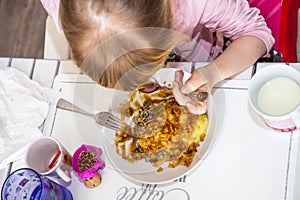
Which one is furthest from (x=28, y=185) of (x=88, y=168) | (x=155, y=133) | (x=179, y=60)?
(x=179, y=60)

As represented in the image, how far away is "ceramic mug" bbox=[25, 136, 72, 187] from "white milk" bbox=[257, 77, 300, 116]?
1.17 ft

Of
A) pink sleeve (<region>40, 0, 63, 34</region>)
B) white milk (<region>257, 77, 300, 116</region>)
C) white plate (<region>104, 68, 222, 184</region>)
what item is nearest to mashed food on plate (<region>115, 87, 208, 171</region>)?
white plate (<region>104, 68, 222, 184</region>)

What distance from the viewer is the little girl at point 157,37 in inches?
31.5

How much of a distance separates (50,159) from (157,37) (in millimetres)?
315

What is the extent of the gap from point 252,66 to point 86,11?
334 mm

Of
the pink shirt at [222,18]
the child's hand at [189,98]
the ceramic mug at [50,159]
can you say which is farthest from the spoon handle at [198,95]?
the ceramic mug at [50,159]

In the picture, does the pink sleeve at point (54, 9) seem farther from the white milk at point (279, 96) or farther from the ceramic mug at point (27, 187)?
the white milk at point (279, 96)

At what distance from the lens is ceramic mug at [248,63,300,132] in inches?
32.3

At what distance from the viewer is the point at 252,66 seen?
949 millimetres

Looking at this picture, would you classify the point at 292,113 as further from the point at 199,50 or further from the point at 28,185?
the point at 28,185

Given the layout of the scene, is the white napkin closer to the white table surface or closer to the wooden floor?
the white table surface

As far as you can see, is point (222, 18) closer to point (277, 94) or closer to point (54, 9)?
point (277, 94)

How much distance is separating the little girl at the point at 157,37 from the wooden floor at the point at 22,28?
28.4 inches

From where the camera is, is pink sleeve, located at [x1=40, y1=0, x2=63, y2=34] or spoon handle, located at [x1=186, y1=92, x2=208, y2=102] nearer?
spoon handle, located at [x1=186, y1=92, x2=208, y2=102]
